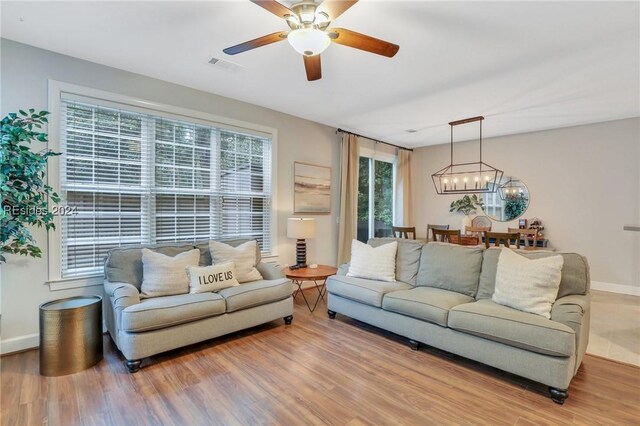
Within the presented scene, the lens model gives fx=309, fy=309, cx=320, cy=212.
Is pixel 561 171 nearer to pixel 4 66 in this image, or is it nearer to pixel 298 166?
pixel 298 166

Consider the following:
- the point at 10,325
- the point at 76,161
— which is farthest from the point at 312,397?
the point at 76,161

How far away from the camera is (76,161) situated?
9.98 ft

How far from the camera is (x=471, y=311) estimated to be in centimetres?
257

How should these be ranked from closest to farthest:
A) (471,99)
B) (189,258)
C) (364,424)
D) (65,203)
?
(364,424) < (65,203) < (189,258) < (471,99)

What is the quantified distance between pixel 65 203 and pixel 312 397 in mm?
2878

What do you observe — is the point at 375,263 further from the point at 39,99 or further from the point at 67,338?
the point at 39,99

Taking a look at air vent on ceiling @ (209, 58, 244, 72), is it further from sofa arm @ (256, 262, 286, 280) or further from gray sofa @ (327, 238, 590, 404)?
gray sofa @ (327, 238, 590, 404)

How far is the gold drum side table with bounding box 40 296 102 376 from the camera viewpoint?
240 cm

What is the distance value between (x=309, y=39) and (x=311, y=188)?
3149 mm

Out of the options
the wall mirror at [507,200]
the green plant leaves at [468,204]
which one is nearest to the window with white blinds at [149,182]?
the green plant leaves at [468,204]

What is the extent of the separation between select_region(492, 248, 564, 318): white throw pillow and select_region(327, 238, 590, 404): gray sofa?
69 mm

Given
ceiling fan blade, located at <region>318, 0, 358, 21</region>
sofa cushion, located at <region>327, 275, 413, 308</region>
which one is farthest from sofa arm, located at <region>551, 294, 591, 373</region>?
ceiling fan blade, located at <region>318, 0, 358, 21</region>

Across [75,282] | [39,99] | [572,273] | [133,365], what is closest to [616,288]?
[572,273]

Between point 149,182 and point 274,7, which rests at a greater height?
point 274,7
